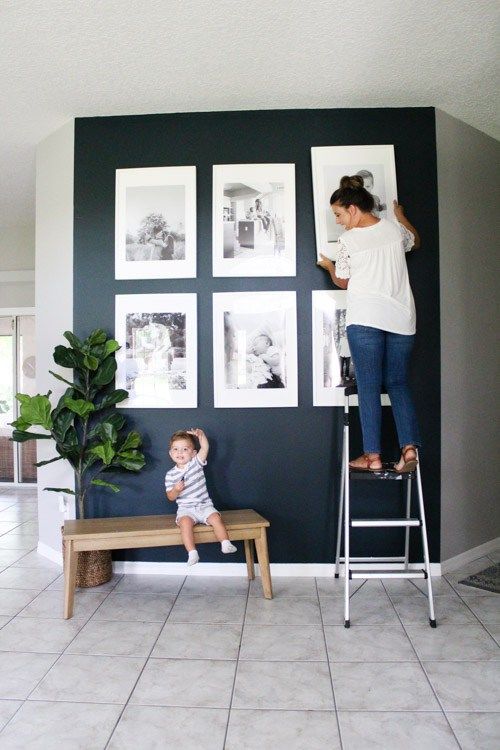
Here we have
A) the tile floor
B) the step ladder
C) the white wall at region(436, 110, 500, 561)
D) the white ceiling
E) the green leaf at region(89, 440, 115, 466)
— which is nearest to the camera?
the tile floor

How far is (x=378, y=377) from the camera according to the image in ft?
9.73

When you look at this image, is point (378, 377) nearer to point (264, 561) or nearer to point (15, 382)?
point (264, 561)

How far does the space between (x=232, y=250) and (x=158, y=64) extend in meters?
1.12

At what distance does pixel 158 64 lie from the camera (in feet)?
10.1

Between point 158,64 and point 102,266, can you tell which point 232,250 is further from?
point 158,64

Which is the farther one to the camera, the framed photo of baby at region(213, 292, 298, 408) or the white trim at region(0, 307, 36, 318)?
the white trim at region(0, 307, 36, 318)

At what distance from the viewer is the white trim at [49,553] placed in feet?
12.7

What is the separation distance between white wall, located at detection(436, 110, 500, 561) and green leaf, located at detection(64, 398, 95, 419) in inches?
88.2

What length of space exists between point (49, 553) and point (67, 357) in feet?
5.15

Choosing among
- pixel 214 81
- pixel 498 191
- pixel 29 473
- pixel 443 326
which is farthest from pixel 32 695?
pixel 29 473

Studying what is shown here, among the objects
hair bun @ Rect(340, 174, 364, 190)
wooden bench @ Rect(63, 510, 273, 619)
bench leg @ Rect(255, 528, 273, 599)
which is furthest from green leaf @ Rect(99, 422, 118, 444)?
hair bun @ Rect(340, 174, 364, 190)

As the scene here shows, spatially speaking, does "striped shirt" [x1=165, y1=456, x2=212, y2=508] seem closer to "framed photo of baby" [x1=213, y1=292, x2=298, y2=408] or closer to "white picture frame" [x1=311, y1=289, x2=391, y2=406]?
"framed photo of baby" [x1=213, y1=292, x2=298, y2=408]

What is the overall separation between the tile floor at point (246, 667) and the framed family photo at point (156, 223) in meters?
2.02

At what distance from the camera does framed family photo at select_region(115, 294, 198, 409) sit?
3.57 meters
